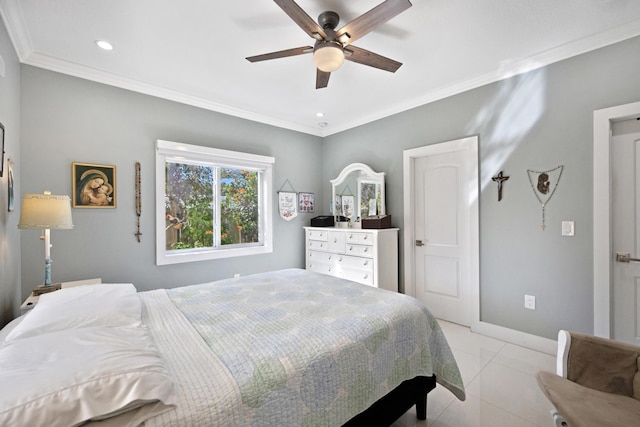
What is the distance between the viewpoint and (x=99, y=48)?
91.0 inches

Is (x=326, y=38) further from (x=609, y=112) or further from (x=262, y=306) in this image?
(x=609, y=112)

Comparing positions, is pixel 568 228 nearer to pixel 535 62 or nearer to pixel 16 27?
pixel 535 62

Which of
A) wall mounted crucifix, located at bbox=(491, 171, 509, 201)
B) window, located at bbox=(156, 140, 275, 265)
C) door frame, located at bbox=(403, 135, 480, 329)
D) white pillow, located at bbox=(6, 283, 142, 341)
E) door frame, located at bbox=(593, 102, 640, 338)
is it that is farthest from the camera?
window, located at bbox=(156, 140, 275, 265)

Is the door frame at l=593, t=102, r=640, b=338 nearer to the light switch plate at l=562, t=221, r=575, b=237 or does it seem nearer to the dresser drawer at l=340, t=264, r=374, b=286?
the light switch plate at l=562, t=221, r=575, b=237

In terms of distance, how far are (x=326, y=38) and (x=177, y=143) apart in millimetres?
2144

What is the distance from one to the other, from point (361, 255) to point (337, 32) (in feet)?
7.73

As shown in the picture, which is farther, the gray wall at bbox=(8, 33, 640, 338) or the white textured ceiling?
the gray wall at bbox=(8, 33, 640, 338)

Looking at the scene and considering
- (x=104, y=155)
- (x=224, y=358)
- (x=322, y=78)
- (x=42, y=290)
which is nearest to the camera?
(x=224, y=358)

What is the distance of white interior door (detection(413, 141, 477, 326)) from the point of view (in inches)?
118

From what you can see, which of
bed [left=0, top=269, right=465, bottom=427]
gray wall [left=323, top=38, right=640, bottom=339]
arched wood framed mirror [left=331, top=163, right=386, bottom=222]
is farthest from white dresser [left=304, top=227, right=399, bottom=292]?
bed [left=0, top=269, right=465, bottom=427]

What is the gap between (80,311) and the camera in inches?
49.9

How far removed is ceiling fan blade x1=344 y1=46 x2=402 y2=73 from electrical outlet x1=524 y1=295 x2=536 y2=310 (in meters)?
2.42

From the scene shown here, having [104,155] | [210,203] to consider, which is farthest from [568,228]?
[104,155]

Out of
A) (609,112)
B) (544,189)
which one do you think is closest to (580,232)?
(544,189)
